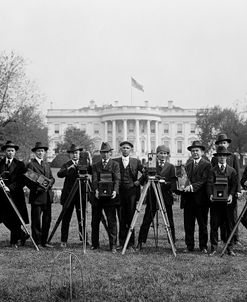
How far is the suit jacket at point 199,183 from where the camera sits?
964 centimetres

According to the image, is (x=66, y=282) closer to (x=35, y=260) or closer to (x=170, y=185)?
(x=35, y=260)

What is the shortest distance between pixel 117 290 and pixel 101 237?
5.10 m

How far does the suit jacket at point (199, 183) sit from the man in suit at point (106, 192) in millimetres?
1352

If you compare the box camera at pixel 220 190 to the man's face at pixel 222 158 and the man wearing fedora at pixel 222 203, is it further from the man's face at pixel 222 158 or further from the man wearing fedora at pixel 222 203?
the man's face at pixel 222 158

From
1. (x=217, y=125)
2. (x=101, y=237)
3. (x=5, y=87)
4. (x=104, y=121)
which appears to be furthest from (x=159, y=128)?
(x=101, y=237)

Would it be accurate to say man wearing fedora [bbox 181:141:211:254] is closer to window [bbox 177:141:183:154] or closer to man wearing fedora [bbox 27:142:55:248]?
man wearing fedora [bbox 27:142:55:248]

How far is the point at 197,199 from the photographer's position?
967 centimetres

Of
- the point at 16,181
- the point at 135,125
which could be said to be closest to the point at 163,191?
the point at 16,181

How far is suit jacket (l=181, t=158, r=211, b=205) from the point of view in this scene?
9.64 metres

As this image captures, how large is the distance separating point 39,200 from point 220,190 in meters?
3.54

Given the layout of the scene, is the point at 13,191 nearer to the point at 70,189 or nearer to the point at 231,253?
the point at 70,189

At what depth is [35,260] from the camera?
8789 mm

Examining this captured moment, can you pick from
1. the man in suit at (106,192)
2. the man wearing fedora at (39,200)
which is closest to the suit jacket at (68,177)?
the man wearing fedora at (39,200)

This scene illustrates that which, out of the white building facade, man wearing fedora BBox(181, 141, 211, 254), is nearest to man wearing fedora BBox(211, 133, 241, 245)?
man wearing fedora BBox(181, 141, 211, 254)
